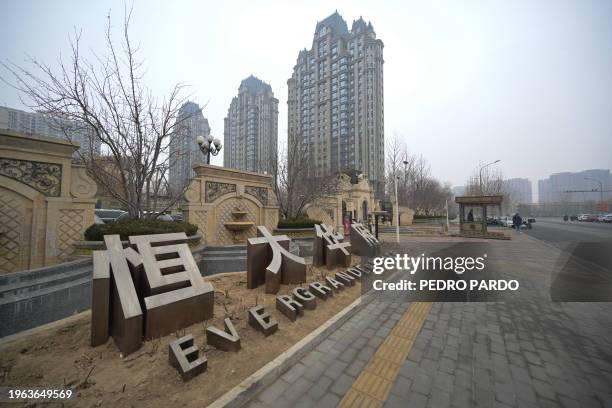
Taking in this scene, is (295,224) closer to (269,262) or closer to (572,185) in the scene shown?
(269,262)

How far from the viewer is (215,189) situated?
1028 centimetres

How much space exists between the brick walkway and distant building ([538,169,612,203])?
102 meters

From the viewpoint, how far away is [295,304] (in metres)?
4.08

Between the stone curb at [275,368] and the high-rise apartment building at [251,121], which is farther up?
the high-rise apartment building at [251,121]

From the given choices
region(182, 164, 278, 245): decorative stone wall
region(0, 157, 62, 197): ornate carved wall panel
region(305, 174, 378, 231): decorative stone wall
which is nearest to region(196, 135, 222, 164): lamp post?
region(182, 164, 278, 245): decorative stone wall

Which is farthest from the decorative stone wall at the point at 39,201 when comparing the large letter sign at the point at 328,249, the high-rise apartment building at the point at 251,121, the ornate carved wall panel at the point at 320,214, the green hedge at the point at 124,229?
the high-rise apartment building at the point at 251,121

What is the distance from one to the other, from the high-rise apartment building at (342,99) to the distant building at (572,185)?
6504 cm

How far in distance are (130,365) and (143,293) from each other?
1.02 meters

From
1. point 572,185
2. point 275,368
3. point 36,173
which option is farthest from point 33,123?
point 572,185

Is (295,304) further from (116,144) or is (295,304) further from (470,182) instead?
(470,182)

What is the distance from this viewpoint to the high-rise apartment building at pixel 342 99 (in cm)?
6481

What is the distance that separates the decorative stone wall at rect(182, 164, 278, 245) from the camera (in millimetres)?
9711

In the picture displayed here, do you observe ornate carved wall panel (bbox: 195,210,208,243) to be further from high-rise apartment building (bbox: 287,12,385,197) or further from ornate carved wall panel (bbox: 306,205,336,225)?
high-rise apartment building (bbox: 287,12,385,197)

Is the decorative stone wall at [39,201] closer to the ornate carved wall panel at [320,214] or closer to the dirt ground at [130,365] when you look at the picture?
the dirt ground at [130,365]
